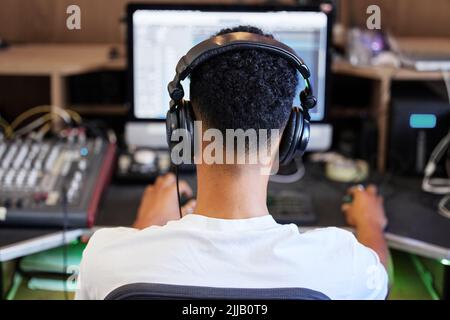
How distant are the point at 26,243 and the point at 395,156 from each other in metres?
0.98

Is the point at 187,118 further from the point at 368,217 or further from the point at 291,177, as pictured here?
the point at 291,177

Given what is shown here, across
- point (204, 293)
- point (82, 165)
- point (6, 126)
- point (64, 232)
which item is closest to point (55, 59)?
point (6, 126)

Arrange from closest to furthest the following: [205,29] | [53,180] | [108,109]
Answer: [53,180], [205,29], [108,109]

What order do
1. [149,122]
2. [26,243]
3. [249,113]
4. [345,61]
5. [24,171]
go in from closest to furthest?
1. [249,113]
2. [26,243]
3. [24,171]
4. [149,122]
5. [345,61]

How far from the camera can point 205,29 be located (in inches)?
67.3

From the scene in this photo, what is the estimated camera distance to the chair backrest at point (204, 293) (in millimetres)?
942

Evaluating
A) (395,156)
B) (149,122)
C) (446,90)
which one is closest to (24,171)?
(149,122)

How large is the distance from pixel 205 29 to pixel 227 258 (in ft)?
2.78

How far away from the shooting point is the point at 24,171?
5.25 ft

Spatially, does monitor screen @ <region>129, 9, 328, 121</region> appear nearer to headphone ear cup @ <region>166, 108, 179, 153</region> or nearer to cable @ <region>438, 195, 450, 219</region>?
cable @ <region>438, 195, 450, 219</region>

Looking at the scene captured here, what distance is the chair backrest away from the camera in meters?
0.94

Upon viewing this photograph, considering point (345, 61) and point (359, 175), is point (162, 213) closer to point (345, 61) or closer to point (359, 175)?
point (359, 175)

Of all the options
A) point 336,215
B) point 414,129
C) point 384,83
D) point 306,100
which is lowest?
point 336,215

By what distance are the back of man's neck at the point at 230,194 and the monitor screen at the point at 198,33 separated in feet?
2.35
